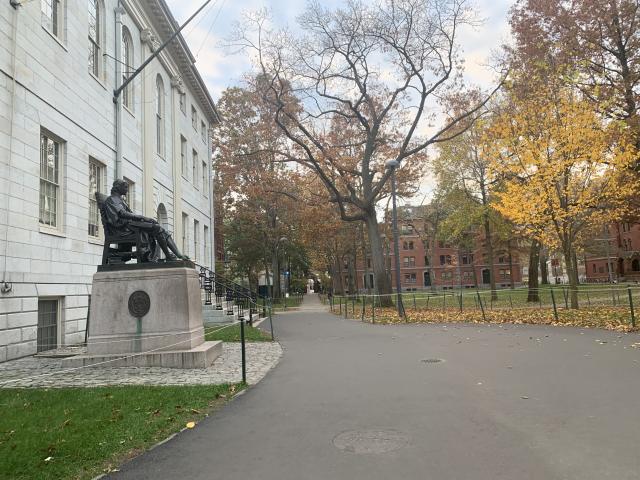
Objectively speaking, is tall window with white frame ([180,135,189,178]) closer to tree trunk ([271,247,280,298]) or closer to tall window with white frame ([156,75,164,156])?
tall window with white frame ([156,75,164,156])

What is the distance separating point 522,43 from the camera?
721 inches

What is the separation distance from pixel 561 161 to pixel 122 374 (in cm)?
1552

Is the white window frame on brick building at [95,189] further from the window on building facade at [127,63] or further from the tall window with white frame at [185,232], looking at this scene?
the tall window with white frame at [185,232]

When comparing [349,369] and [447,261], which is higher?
[447,261]

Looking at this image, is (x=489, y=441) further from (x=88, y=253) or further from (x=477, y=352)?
(x=88, y=253)

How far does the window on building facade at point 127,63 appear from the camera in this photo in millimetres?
17812

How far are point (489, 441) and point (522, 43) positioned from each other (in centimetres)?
1741

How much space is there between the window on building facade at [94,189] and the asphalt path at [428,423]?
26.8 feet

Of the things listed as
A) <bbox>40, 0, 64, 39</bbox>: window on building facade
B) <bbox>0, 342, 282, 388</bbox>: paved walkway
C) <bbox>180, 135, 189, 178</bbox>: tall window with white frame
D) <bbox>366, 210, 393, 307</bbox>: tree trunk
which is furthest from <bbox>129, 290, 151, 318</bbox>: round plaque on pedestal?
<bbox>180, 135, 189, 178</bbox>: tall window with white frame

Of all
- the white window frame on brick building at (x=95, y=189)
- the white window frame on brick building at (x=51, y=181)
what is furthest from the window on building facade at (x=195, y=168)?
the white window frame on brick building at (x=51, y=181)

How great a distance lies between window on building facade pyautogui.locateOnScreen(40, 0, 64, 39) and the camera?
12.5m

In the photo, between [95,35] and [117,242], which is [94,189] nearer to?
[95,35]

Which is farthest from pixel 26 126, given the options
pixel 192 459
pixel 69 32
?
pixel 192 459

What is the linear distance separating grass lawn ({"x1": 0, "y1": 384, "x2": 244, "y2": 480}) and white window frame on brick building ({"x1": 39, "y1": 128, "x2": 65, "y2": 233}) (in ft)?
19.4
